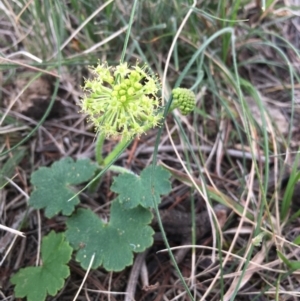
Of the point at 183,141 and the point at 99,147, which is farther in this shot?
the point at 183,141

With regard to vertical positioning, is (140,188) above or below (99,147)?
below

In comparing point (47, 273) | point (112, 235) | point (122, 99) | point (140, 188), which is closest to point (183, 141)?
point (140, 188)

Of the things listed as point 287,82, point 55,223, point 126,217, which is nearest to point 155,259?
point 126,217

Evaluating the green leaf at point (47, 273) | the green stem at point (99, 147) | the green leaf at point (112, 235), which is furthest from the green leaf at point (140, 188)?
the green leaf at point (47, 273)

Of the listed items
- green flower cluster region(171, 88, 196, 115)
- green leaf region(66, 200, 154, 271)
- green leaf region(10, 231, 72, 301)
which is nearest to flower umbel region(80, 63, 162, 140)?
green flower cluster region(171, 88, 196, 115)

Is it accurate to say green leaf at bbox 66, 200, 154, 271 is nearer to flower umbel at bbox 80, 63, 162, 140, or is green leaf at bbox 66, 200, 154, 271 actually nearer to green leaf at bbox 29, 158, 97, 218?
green leaf at bbox 29, 158, 97, 218

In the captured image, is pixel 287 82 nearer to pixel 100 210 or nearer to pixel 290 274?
pixel 290 274

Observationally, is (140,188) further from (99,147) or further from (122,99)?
(122,99)
